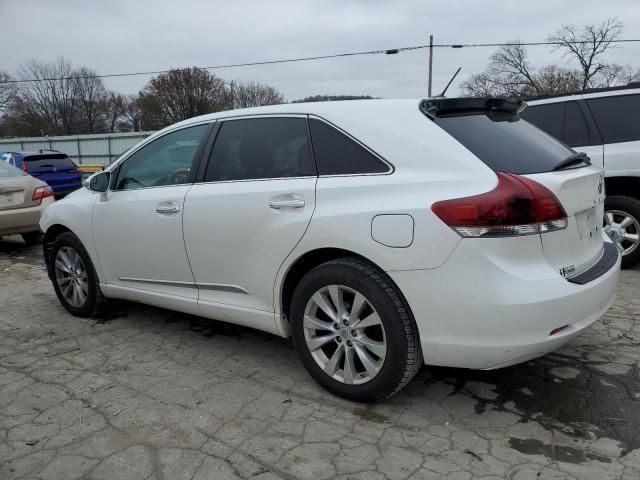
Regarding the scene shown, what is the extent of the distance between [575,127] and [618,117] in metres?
0.40

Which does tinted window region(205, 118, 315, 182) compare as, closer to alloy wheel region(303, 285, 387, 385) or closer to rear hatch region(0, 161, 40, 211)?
alloy wheel region(303, 285, 387, 385)

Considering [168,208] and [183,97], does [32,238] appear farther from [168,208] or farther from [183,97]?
[183,97]

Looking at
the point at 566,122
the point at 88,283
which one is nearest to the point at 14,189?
the point at 88,283

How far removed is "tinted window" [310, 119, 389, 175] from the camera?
2734 millimetres

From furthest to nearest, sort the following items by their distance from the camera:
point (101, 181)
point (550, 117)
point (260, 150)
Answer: point (550, 117)
point (101, 181)
point (260, 150)

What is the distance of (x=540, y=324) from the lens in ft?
7.77

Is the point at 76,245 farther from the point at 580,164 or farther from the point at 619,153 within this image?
the point at 619,153

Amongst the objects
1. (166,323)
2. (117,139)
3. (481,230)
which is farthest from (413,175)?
(117,139)

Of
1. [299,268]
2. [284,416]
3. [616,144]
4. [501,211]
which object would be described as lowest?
[284,416]

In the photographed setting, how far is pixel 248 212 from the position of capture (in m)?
3.07

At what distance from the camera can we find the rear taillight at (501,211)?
7.70ft

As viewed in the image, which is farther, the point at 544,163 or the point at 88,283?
the point at 88,283

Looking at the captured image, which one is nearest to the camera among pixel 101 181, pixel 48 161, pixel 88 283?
pixel 101 181

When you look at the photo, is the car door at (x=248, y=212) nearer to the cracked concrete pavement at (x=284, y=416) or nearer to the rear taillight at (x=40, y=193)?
the cracked concrete pavement at (x=284, y=416)
